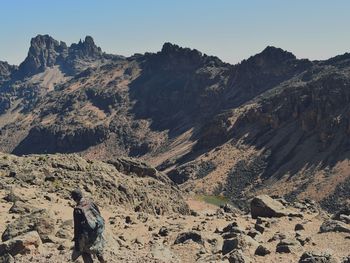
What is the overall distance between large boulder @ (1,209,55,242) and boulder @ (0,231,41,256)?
1912 mm

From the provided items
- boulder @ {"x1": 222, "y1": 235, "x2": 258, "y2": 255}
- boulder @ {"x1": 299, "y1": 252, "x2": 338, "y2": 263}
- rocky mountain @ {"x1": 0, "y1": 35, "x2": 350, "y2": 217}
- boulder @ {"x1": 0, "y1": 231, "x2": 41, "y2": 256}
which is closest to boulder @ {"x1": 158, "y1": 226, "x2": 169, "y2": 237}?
boulder @ {"x1": 222, "y1": 235, "x2": 258, "y2": 255}

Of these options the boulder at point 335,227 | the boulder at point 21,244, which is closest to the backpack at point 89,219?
the boulder at point 21,244

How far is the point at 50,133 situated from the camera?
642 ft

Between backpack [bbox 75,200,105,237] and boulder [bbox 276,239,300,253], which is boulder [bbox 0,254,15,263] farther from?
boulder [bbox 276,239,300,253]

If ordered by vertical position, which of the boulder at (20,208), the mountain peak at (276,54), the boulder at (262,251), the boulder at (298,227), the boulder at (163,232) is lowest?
the boulder at (298,227)

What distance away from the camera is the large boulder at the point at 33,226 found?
2573 cm

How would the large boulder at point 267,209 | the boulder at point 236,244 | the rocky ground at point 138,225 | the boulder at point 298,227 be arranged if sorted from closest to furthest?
the rocky ground at point 138,225 < the boulder at point 236,244 < the boulder at point 298,227 < the large boulder at point 267,209

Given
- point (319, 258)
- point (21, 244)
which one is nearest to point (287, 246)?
point (319, 258)

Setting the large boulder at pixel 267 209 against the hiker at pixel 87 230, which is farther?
the large boulder at pixel 267 209

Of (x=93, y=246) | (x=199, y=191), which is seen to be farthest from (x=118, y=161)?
(x=199, y=191)

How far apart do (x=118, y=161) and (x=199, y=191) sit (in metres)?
61.9

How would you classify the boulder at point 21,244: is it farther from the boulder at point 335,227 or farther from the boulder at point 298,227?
the boulder at point 298,227

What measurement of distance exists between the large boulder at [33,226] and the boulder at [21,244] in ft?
6.27

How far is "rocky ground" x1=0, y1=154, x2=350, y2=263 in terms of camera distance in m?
24.0
